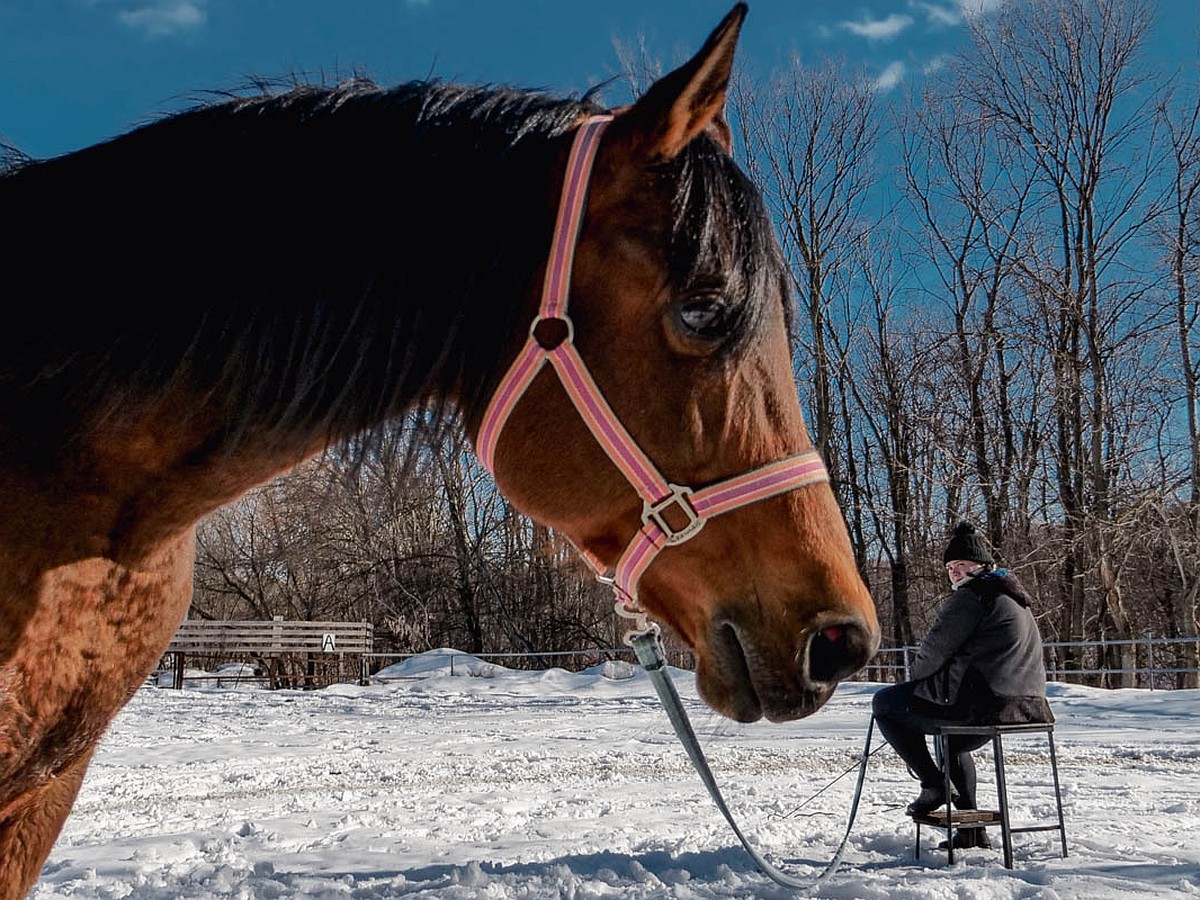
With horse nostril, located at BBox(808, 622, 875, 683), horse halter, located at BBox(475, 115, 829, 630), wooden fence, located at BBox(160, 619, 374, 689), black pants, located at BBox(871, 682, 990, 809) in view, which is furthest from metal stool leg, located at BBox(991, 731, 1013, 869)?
wooden fence, located at BBox(160, 619, 374, 689)

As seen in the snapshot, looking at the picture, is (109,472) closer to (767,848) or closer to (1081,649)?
(767,848)

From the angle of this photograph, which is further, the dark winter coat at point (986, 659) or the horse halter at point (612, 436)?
the dark winter coat at point (986, 659)

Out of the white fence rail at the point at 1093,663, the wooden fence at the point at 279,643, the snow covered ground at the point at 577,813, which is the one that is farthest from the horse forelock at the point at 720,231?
the wooden fence at the point at 279,643

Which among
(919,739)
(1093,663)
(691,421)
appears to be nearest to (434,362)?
(691,421)

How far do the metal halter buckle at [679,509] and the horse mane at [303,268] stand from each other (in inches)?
14.5

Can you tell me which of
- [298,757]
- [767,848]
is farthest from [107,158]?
[298,757]

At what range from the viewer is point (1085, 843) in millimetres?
5312

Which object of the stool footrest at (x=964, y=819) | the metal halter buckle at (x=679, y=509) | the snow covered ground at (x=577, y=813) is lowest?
the snow covered ground at (x=577, y=813)

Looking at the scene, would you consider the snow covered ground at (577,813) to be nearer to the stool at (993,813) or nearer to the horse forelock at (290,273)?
the stool at (993,813)

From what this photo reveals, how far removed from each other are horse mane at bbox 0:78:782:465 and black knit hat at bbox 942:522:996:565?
4245 millimetres

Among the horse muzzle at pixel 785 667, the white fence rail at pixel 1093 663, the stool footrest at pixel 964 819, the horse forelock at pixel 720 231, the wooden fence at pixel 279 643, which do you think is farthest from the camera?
the wooden fence at pixel 279 643

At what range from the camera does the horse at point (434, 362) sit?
1486 mm

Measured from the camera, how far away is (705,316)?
152cm

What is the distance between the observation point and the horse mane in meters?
1.53
